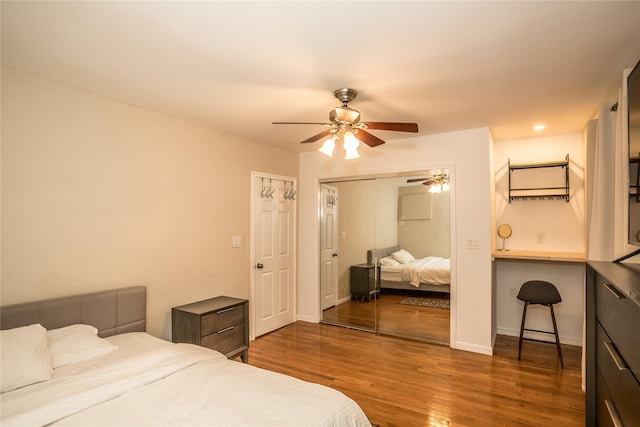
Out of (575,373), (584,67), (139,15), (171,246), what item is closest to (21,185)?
(171,246)

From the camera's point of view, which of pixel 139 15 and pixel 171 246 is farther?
pixel 171 246

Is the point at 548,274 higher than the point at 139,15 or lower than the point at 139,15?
lower

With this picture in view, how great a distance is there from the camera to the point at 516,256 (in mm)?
3760

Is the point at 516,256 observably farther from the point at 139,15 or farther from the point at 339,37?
the point at 139,15

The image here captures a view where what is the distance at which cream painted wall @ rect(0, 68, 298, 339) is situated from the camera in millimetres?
2330

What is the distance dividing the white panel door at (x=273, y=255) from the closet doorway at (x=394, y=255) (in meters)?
0.53

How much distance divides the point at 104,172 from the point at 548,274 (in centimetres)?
490

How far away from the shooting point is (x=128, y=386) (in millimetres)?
1737

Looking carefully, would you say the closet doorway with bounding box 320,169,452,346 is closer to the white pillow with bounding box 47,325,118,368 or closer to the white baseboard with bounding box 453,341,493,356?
the white baseboard with bounding box 453,341,493,356

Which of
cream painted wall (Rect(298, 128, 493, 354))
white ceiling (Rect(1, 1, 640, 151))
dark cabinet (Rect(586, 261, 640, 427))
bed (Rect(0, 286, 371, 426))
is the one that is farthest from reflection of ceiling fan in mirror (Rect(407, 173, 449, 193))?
bed (Rect(0, 286, 371, 426))

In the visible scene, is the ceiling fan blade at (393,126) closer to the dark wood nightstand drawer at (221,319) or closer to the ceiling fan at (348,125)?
the ceiling fan at (348,125)

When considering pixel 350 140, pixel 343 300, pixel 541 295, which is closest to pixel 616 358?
pixel 350 140

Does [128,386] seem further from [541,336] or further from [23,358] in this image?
[541,336]

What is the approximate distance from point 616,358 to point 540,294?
2.23 meters
